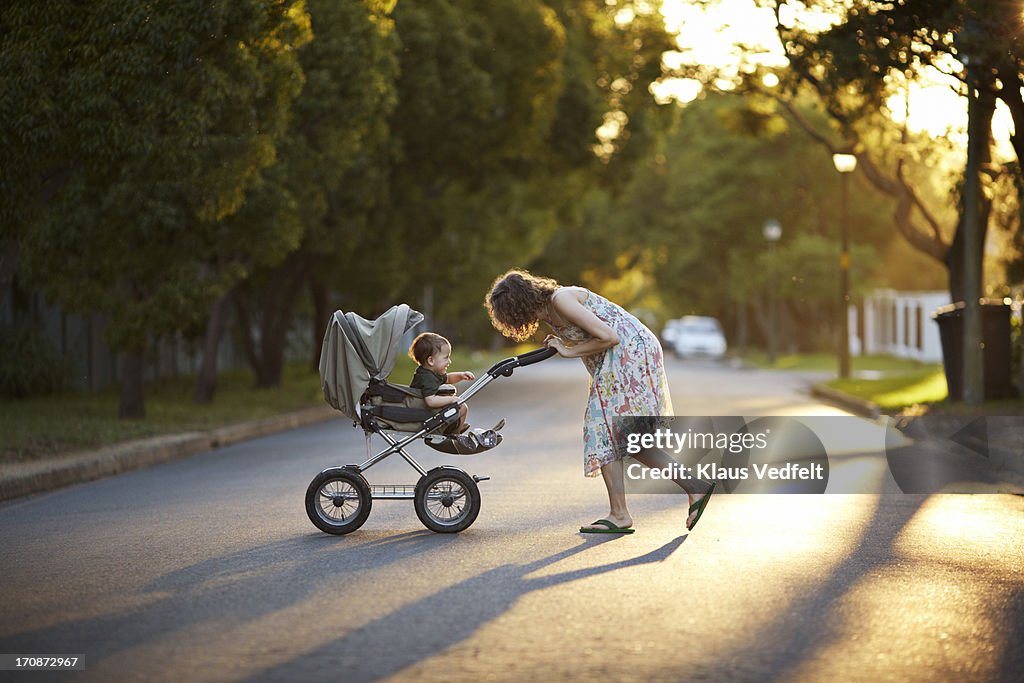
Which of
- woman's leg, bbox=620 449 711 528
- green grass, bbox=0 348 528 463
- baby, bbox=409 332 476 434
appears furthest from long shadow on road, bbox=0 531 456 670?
green grass, bbox=0 348 528 463

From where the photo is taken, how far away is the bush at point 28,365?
80.6 feet

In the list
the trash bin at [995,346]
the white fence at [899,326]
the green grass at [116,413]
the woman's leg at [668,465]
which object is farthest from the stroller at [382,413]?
the white fence at [899,326]

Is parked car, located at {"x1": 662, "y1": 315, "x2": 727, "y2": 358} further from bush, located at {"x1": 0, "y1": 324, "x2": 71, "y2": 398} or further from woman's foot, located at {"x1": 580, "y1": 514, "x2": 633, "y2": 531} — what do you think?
woman's foot, located at {"x1": 580, "y1": 514, "x2": 633, "y2": 531}

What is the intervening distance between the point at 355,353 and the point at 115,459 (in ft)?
20.5

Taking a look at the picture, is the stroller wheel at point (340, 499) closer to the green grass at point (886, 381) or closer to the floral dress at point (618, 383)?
the floral dress at point (618, 383)

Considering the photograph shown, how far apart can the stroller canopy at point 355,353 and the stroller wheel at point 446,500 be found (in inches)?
25.0

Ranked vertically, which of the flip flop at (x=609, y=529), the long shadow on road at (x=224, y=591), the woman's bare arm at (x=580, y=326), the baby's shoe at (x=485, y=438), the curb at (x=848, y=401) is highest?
the woman's bare arm at (x=580, y=326)

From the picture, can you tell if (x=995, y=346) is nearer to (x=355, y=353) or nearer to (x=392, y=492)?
(x=392, y=492)

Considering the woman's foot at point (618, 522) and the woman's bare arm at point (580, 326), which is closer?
the woman's bare arm at point (580, 326)

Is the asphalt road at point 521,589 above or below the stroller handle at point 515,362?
below

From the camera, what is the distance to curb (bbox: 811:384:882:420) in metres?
22.1

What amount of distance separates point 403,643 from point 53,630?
162cm

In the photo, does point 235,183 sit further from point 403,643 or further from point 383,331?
point 403,643

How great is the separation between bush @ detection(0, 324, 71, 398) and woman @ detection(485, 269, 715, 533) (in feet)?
56.7
